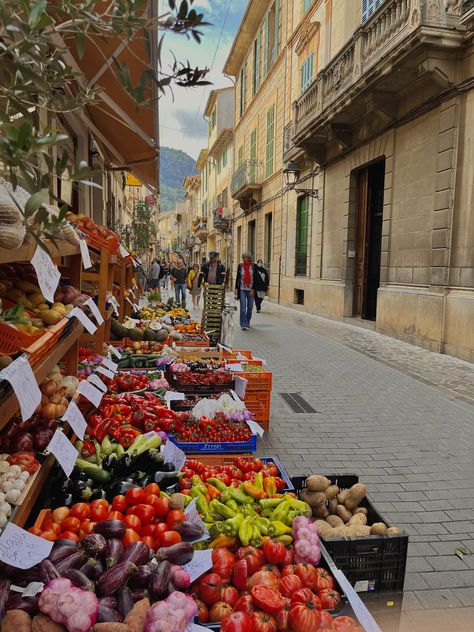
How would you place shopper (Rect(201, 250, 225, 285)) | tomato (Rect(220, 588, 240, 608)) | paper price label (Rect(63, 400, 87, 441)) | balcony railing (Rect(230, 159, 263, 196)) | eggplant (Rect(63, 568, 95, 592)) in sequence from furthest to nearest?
balcony railing (Rect(230, 159, 263, 196)) → shopper (Rect(201, 250, 225, 285)) → paper price label (Rect(63, 400, 87, 441)) → tomato (Rect(220, 588, 240, 608)) → eggplant (Rect(63, 568, 95, 592))

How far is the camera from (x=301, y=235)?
18656 mm

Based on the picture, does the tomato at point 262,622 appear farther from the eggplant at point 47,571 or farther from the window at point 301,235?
the window at point 301,235

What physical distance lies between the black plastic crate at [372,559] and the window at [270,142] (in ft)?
71.0

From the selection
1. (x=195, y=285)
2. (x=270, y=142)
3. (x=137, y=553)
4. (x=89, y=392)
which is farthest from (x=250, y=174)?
(x=137, y=553)

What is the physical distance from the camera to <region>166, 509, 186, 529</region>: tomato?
7.92 ft

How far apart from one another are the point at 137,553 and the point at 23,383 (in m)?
0.89

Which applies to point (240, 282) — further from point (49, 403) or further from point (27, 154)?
point (27, 154)

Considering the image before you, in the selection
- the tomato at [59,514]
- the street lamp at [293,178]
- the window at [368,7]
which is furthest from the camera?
the street lamp at [293,178]

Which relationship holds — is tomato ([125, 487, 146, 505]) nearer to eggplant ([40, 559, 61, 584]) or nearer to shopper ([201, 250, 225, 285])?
eggplant ([40, 559, 61, 584])

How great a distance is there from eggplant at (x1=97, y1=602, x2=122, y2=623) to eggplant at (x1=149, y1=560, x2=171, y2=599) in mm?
180

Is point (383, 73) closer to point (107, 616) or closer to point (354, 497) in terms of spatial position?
point (354, 497)

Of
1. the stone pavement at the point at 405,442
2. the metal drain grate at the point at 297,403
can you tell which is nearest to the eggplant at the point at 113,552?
the stone pavement at the point at 405,442

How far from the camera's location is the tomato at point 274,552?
7.61ft

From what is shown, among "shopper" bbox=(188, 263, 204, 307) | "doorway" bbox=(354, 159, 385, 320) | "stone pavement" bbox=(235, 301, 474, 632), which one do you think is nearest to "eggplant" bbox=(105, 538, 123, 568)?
"stone pavement" bbox=(235, 301, 474, 632)
